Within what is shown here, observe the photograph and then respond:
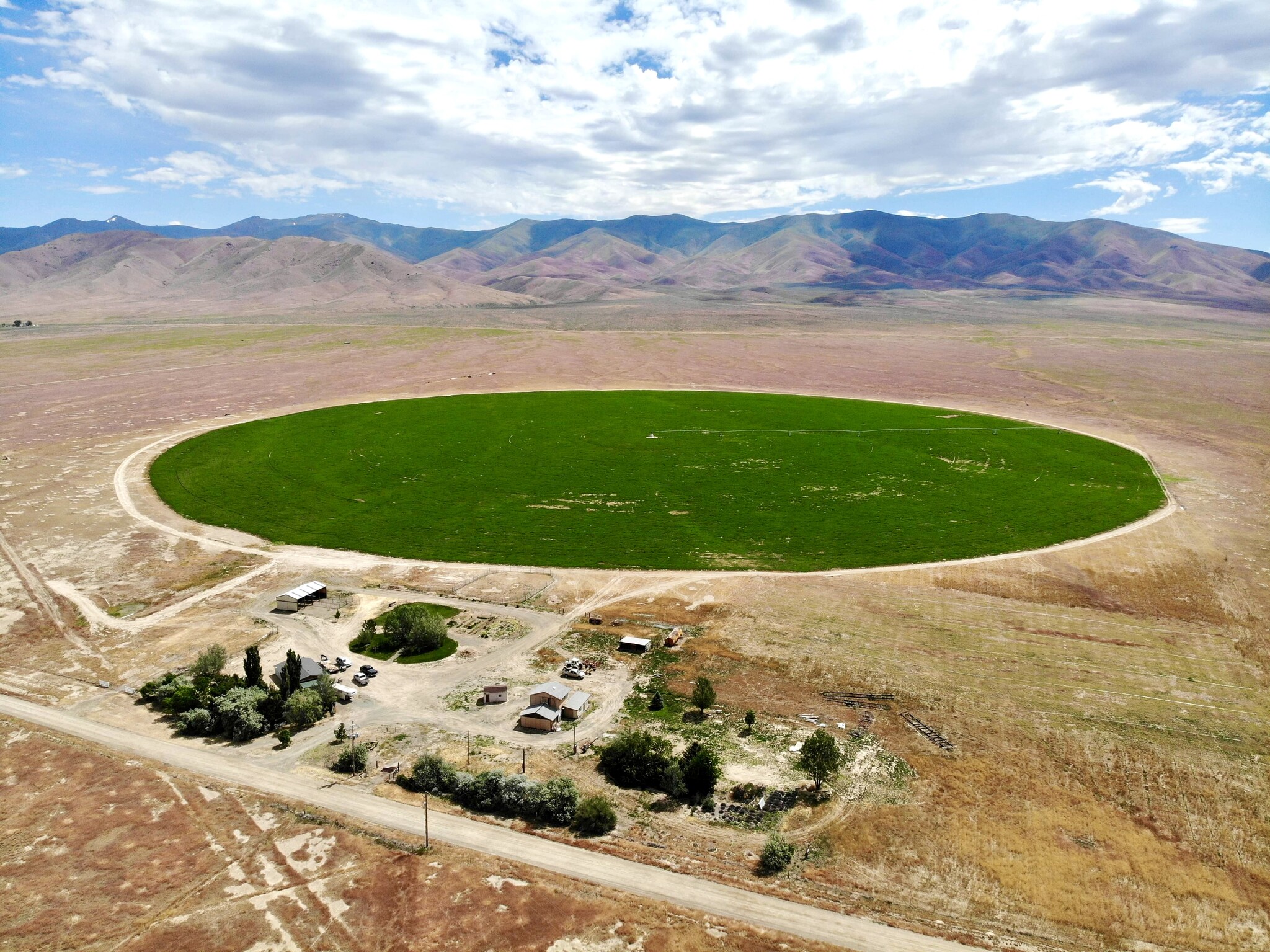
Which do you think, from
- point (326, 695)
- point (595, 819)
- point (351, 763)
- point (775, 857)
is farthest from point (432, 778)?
point (775, 857)

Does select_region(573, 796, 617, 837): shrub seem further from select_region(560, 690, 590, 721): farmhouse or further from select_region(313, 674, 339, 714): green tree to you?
select_region(313, 674, 339, 714): green tree

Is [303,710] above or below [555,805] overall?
above

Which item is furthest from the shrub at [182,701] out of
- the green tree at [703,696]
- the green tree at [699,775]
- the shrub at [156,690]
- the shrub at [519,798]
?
the green tree at [703,696]

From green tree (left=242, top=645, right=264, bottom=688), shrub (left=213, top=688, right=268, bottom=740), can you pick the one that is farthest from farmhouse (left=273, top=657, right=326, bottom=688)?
shrub (left=213, top=688, right=268, bottom=740)

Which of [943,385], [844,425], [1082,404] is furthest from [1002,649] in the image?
[943,385]

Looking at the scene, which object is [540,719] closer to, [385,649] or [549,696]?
[549,696]
